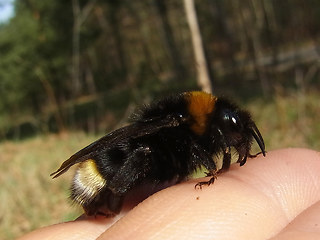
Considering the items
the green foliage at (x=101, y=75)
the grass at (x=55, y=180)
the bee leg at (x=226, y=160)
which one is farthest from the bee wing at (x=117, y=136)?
the green foliage at (x=101, y=75)

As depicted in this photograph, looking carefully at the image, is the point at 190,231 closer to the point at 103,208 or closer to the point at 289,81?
the point at 103,208

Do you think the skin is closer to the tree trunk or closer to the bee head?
the bee head

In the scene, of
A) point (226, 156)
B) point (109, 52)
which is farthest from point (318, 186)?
point (109, 52)

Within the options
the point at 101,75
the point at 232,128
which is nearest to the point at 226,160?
the point at 232,128

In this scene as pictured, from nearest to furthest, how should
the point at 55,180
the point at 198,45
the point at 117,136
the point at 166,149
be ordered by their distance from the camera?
the point at 117,136 → the point at 166,149 → the point at 55,180 → the point at 198,45

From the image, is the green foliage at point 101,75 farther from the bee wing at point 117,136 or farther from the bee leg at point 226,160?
the bee wing at point 117,136

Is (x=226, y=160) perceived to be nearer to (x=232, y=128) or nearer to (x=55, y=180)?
(x=232, y=128)
